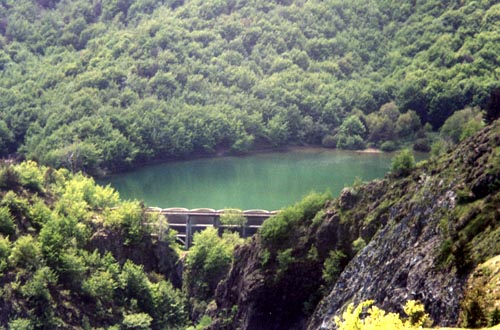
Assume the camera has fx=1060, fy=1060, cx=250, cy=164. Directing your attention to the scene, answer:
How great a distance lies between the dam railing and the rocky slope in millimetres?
20571

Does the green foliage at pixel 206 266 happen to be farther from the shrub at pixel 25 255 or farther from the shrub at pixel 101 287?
the shrub at pixel 25 255

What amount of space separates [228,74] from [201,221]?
68.4 m

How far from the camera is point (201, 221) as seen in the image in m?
87.1

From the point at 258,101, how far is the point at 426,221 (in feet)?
350

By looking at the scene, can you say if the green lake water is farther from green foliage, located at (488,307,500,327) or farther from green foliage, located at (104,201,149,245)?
green foliage, located at (488,307,500,327)

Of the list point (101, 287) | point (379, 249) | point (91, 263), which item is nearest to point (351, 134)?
point (91, 263)

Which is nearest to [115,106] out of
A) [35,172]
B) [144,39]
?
[144,39]

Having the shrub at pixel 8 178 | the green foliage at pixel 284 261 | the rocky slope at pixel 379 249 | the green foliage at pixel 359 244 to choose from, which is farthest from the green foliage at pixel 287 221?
the shrub at pixel 8 178

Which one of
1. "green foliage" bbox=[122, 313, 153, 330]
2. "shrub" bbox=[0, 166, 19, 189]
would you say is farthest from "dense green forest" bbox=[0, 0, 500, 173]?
"green foliage" bbox=[122, 313, 153, 330]

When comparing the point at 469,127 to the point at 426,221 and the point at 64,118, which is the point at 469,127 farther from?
the point at 64,118

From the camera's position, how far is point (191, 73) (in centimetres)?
15338

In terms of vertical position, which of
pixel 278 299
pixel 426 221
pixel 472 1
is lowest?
pixel 278 299

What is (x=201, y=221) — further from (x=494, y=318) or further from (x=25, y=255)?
(x=494, y=318)

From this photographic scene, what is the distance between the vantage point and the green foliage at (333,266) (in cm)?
5369
